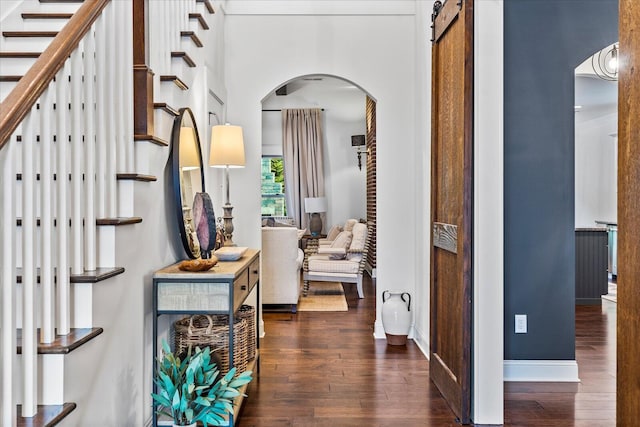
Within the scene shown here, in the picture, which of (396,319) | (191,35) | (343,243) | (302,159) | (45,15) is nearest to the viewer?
(191,35)

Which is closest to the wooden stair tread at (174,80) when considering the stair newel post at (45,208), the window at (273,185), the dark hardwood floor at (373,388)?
the stair newel post at (45,208)

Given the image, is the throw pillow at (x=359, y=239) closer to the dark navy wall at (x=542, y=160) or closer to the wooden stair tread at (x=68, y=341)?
the dark navy wall at (x=542, y=160)

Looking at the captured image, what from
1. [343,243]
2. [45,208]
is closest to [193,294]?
[45,208]

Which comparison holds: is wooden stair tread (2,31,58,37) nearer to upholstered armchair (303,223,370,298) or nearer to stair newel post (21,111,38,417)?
stair newel post (21,111,38,417)

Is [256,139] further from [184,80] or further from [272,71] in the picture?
[184,80]

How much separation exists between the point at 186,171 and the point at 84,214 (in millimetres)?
1062

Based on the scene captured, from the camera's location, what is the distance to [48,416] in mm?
1574

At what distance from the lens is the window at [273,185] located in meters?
9.57

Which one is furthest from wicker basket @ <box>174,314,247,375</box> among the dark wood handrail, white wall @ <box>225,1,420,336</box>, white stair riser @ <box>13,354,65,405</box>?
white wall @ <box>225,1,420,336</box>

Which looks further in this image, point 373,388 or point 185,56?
point 373,388

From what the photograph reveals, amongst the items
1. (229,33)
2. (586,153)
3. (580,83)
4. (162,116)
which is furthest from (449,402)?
(586,153)

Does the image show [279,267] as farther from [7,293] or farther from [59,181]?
[7,293]

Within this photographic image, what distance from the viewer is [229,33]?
179 inches

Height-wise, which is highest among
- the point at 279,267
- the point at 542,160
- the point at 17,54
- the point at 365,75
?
the point at 365,75
